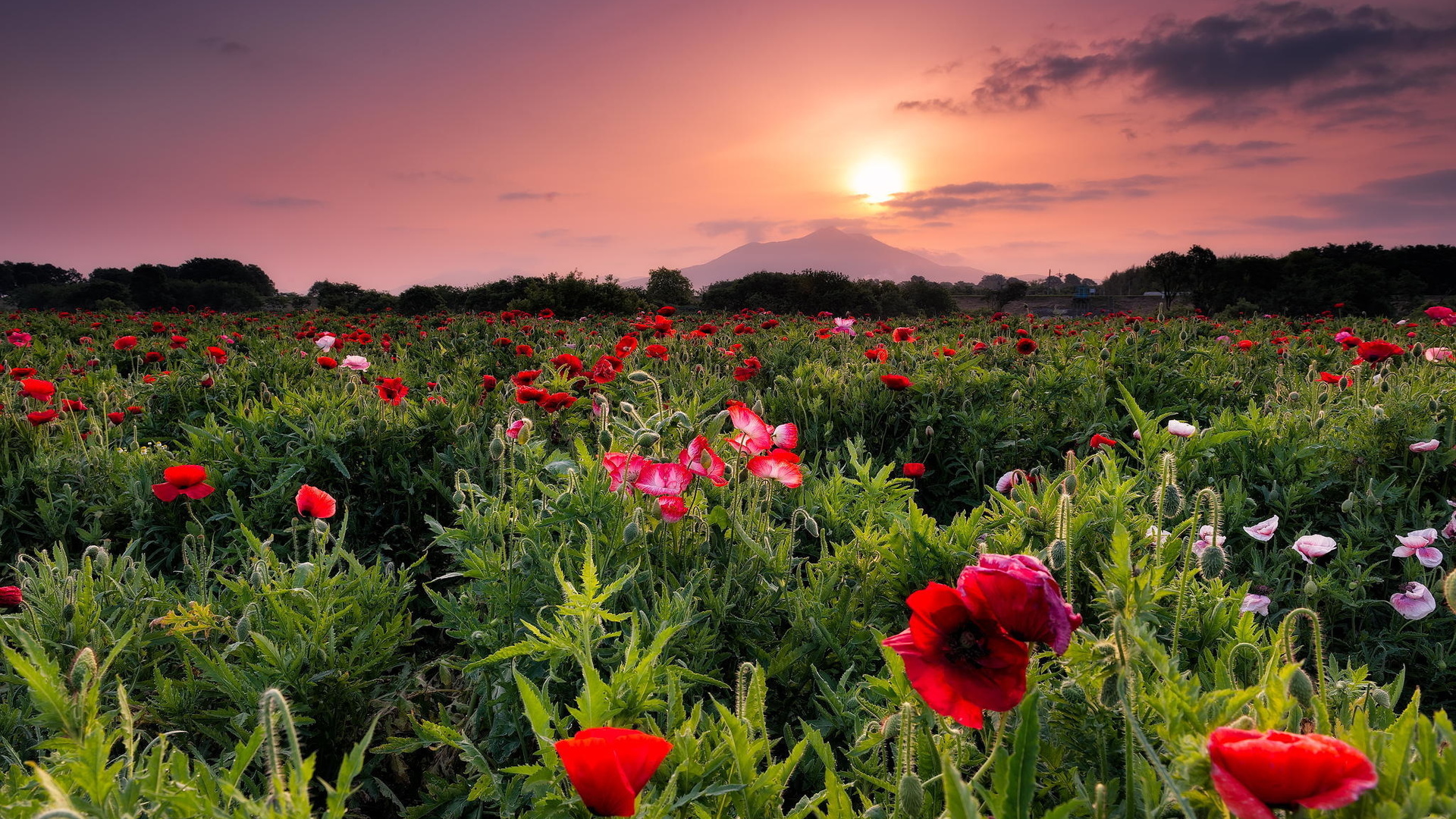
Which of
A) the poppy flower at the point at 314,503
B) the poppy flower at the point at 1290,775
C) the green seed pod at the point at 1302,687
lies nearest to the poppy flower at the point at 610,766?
the poppy flower at the point at 1290,775

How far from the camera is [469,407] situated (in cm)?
406

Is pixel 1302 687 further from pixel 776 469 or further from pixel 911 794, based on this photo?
pixel 776 469

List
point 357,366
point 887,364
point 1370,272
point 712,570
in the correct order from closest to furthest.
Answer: point 712,570
point 357,366
point 887,364
point 1370,272

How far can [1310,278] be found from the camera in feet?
80.1

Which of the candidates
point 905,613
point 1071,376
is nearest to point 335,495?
point 905,613

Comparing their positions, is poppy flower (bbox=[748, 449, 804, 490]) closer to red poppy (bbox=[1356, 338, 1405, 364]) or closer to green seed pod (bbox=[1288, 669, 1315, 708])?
green seed pod (bbox=[1288, 669, 1315, 708])

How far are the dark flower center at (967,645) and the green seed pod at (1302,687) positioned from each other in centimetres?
40

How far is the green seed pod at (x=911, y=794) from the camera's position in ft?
3.00

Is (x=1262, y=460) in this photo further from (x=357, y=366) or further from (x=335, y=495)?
(x=357, y=366)

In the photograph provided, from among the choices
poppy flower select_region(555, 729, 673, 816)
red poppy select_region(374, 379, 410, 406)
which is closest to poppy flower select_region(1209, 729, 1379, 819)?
poppy flower select_region(555, 729, 673, 816)

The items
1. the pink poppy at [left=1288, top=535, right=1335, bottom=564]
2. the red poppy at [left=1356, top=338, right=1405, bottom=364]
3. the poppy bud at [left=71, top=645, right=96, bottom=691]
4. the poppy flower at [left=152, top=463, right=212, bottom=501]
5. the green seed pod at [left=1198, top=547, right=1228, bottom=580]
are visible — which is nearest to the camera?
the poppy bud at [left=71, top=645, right=96, bottom=691]

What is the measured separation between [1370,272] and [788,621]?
28.0 m

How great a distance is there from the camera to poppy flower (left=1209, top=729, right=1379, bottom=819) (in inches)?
26.5

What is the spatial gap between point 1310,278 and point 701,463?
30.1 m
